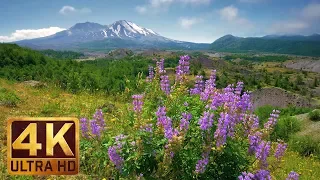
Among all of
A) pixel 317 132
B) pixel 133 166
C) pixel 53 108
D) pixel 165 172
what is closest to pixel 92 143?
pixel 133 166

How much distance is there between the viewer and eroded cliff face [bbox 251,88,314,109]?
119 feet

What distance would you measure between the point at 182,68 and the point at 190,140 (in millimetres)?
1427

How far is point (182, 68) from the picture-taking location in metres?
5.69

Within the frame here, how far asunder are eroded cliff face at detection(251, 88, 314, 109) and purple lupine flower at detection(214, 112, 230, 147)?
109 ft

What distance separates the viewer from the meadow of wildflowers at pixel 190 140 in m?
4.60

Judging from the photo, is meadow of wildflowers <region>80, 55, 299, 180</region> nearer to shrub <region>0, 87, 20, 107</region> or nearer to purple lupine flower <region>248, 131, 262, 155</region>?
purple lupine flower <region>248, 131, 262, 155</region>

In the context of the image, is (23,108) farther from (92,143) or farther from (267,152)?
(267,152)

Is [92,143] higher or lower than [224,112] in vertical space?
lower

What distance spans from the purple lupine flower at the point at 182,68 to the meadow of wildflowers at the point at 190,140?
0.7 inches

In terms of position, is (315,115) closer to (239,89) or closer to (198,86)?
(198,86)

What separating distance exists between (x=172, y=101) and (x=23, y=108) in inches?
331

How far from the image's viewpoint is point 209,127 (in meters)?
4.59

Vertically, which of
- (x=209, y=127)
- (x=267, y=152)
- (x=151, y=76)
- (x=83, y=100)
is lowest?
(x=83, y=100)

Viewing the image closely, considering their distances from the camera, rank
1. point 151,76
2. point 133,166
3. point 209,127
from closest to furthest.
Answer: point 209,127 → point 133,166 → point 151,76
